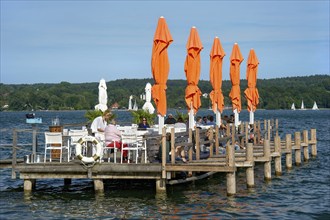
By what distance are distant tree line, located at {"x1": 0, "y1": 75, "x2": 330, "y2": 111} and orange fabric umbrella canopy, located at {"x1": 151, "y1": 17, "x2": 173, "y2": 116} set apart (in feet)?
369

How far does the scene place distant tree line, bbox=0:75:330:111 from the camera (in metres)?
146

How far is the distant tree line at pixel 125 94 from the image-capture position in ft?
480

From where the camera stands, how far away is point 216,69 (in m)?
23.9

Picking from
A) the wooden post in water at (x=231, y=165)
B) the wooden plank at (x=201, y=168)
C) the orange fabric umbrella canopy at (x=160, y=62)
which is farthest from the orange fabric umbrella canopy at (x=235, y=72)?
the wooden plank at (x=201, y=168)

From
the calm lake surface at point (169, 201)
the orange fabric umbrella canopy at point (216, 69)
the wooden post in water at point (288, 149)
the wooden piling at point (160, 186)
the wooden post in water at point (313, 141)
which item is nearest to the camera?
the calm lake surface at point (169, 201)

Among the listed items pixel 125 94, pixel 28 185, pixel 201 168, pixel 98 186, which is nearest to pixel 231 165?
pixel 201 168

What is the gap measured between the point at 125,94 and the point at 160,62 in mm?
126555

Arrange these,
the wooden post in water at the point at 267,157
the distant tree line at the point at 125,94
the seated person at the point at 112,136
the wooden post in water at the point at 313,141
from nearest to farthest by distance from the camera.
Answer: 1. the seated person at the point at 112,136
2. the wooden post in water at the point at 267,157
3. the wooden post in water at the point at 313,141
4. the distant tree line at the point at 125,94

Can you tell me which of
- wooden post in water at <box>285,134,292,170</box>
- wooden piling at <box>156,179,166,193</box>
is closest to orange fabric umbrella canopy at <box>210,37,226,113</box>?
wooden post in water at <box>285,134,292,170</box>

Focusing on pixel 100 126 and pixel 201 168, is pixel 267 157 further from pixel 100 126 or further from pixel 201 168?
pixel 100 126

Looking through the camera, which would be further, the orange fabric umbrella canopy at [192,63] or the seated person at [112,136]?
the orange fabric umbrella canopy at [192,63]

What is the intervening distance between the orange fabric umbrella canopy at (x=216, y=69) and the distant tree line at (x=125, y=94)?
352ft

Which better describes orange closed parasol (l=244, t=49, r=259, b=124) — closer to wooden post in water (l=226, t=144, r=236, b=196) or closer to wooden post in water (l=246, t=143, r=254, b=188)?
wooden post in water (l=246, t=143, r=254, b=188)

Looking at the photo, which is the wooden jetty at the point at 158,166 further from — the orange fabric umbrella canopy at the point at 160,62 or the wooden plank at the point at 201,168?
the orange fabric umbrella canopy at the point at 160,62
